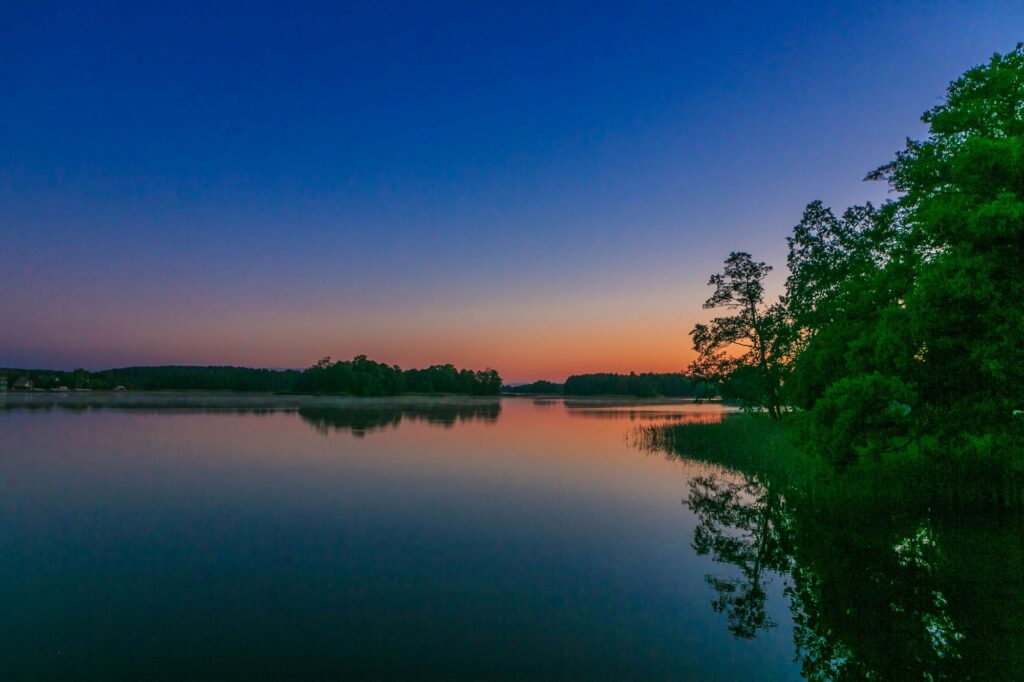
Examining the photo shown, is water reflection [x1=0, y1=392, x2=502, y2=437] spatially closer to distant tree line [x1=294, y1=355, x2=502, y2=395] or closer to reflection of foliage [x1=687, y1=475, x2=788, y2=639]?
reflection of foliage [x1=687, y1=475, x2=788, y2=639]

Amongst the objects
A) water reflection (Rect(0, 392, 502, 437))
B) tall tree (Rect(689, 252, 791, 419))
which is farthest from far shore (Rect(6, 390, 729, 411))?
tall tree (Rect(689, 252, 791, 419))

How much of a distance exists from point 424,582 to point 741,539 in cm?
810

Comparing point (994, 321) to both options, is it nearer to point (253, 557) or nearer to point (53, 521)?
point (253, 557)

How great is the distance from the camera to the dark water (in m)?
7.13

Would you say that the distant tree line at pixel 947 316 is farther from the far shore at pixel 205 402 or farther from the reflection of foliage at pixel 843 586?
the far shore at pixel 205 402

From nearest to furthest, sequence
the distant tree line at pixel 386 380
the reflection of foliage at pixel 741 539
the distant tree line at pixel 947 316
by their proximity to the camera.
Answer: the reflection of foliage at pixel 741 539 → the distant tree line at pixel 947 316 → the distant tree line at pixel 386 380

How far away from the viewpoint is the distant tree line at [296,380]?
6250 inches

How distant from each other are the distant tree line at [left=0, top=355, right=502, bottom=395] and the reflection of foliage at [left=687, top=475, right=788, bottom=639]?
478 ft

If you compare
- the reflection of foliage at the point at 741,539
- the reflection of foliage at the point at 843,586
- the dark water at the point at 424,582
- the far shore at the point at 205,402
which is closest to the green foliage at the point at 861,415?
the reflection of foliage at the point at 843,586

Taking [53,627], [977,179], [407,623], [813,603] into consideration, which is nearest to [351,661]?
[407,623]

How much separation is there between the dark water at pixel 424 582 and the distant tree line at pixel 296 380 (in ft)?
465

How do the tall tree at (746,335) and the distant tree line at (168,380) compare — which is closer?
the tall tree at (746,335)

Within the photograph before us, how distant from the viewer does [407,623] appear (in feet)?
26.9

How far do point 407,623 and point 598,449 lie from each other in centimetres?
2507
